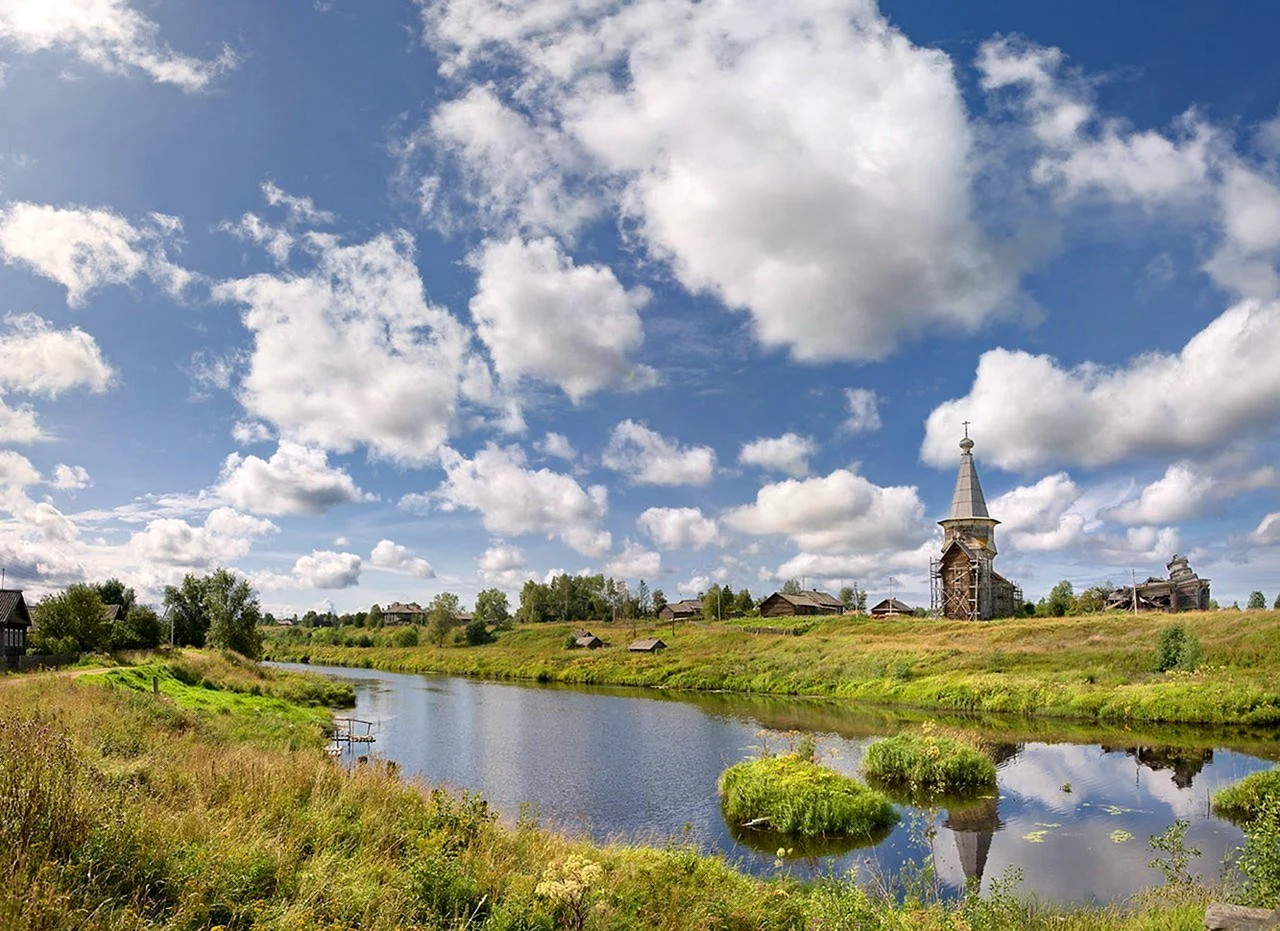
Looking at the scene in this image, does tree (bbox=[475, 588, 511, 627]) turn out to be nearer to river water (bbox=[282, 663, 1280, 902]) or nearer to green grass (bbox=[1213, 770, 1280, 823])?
river water (bbox=[282, 663, 1280, 902])

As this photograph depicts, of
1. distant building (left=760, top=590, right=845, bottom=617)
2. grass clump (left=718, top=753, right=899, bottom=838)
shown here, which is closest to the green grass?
grass clump (left=718, top=753, right=899, bottom=838)

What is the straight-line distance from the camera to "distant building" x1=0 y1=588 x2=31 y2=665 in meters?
56.8

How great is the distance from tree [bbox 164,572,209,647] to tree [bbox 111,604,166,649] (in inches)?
259

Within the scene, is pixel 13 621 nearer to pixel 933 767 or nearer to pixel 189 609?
pixel 189 609

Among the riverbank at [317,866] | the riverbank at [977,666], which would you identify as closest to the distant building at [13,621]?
the riverbank at [977,666]

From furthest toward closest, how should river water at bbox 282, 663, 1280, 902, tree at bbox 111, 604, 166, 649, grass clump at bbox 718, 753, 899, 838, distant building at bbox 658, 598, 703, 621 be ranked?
distant building at bbox 658, 598, 703, 621, tree at bbox 111, 604, 166, 649, grass clump at bbox 718, 753, 899, 838, river water at bbox 282, 663, 1280, 902

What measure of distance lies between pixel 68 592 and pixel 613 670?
47641 mm

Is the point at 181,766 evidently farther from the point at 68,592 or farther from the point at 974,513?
the point at 974,513

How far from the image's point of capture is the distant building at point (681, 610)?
491 feet

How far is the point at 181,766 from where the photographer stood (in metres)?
13.2

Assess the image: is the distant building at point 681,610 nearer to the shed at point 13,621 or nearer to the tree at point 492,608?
the tree at point 492,608

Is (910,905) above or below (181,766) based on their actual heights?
below

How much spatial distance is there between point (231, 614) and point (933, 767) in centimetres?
6943

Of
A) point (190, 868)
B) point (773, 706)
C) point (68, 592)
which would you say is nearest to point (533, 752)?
point (773, 706)
